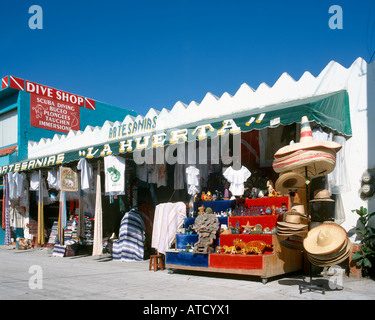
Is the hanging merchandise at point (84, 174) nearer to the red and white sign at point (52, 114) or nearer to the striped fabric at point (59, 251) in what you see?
the striped fabric at point (59, 251)

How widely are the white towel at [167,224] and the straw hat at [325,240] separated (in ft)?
13.3

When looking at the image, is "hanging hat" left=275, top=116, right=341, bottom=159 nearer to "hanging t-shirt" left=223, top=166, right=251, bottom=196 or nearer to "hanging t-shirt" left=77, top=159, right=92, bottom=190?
"hanging t-shirt" left=223, top=166, right=251, bottom=196

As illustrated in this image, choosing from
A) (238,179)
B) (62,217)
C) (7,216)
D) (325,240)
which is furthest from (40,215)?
(325,240)

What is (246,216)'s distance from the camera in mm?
8344

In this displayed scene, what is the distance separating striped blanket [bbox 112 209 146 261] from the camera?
37.4 feet

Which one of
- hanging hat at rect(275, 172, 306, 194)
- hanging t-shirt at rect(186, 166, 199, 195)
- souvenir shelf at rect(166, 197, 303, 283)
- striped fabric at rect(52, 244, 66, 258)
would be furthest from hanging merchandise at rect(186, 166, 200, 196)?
striped fabric at rect(52, 244, 66, 258)

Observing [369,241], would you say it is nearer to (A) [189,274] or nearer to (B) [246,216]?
(B) [246,216]

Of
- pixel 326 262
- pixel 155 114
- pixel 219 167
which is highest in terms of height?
pixel 155 114

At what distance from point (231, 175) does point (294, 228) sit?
320 cm

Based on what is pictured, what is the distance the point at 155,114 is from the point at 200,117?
1870mm

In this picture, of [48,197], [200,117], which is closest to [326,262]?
[200,117]

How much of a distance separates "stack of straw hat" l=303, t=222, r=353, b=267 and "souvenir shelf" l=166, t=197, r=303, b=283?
1.22 metres

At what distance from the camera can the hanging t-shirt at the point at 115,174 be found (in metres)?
10.8

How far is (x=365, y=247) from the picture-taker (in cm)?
720
